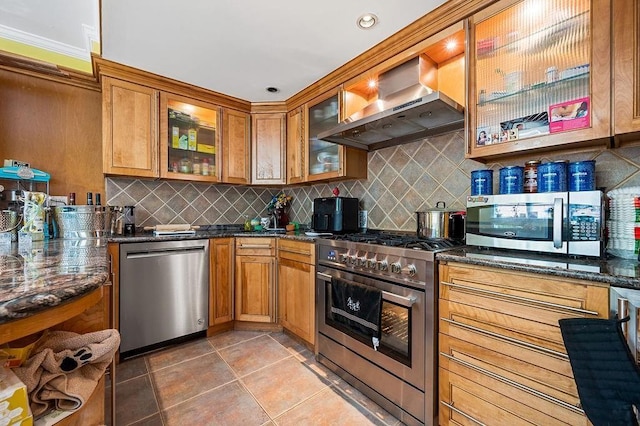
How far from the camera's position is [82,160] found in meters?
2.36

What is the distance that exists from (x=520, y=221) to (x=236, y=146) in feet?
8.42

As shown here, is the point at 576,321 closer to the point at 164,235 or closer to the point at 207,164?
the point at 164,235

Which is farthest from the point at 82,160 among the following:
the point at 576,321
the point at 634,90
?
the point at 634,90

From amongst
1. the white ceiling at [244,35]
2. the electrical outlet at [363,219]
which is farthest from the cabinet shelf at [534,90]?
the electrical outlet at [363,219]

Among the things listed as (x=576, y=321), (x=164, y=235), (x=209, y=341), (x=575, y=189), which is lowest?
(x=209, y=341)

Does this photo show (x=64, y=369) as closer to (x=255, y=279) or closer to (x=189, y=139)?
(x=255, y=279)

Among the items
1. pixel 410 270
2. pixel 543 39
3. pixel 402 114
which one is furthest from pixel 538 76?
pixel 410 270

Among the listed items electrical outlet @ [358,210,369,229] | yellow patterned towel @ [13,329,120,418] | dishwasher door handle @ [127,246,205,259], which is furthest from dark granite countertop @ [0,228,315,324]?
electrical outlet @ [358,210,369,229]

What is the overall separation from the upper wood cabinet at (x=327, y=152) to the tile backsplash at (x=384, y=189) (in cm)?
17

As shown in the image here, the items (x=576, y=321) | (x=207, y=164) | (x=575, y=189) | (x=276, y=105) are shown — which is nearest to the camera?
(x=576, y=321)

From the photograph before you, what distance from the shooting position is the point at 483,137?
152cm

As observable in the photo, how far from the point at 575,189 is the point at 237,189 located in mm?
2953

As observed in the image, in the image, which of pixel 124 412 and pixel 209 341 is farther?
pixel 209 341

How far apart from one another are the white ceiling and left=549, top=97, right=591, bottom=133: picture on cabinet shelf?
34.9 inches
